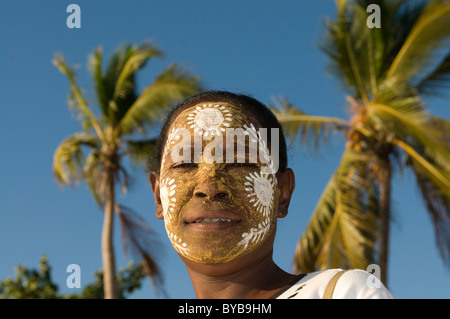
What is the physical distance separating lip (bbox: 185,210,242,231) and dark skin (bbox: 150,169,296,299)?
5.9 inches

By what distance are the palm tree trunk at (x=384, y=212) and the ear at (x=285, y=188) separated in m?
7.82

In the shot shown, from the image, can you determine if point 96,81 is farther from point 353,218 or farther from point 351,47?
point 353,218

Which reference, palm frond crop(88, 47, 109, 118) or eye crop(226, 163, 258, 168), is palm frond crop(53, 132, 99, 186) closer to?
palm frond crop(88, 47, 109, 118)

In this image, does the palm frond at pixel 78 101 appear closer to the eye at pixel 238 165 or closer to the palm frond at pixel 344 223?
the palm frond at pixel 344 223

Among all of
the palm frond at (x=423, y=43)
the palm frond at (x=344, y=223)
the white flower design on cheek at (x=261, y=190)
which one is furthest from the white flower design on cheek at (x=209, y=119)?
the palm frond at (x=423, y=43)

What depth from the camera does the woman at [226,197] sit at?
2.45m

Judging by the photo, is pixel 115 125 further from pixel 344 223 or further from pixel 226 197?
pixel 226 197

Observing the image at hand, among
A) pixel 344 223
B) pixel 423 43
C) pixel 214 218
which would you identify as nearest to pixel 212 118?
pixel 214 218

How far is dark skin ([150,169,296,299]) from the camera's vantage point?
247 cm

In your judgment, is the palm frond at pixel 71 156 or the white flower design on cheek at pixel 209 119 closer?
the white flower design on cheek at pixel 209 119
